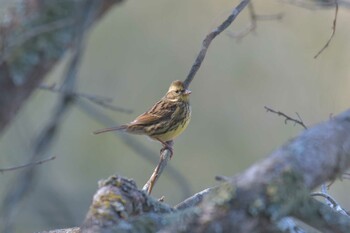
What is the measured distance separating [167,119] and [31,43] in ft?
5.09

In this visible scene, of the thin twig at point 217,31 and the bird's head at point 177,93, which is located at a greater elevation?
the thin twig at point 217,31

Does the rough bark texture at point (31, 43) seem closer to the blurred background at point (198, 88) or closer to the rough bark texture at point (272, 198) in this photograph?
the rough bark texture at point (272, 198)

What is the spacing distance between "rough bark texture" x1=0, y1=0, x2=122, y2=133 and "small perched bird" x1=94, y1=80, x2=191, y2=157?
4.13ft

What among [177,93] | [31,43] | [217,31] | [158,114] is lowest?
[158,114]

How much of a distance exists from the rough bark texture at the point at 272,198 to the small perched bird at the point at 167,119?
3433mm

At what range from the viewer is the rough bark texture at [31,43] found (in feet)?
14.5

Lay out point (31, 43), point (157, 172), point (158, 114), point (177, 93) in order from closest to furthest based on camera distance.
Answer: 1. point (157, 172)
2. point (31, 43)
3. point (177, 93)
4. point (158, 114)

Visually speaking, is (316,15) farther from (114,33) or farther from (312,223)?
(312,223)

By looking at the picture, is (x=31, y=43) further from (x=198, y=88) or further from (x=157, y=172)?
(x=198, y=88)

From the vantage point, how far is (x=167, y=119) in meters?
5.90

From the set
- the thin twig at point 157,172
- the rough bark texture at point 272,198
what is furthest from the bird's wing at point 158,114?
the rough bark texture at point 272,198

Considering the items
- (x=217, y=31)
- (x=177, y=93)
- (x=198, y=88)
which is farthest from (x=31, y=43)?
(x=198, y=88)

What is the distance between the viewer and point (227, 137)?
28.6ft

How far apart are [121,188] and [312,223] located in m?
0.53
